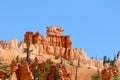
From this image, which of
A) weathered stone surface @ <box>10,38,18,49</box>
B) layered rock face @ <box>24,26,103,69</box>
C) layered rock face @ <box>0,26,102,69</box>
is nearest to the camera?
weathered stone surface @ <box>10,38,18,49</box>

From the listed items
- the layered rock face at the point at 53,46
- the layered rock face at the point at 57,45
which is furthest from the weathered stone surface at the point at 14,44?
the layered rock face at the point at 57,45

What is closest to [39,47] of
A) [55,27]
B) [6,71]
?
[55,27]

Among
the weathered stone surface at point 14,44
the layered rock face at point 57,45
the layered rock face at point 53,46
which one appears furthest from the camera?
the layered rock face at point 57,45

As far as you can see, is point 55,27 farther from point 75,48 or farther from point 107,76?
point 107,76

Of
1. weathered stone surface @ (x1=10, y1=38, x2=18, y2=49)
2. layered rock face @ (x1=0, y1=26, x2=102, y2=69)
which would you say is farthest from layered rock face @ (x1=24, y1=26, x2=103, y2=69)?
weathered stone surface @ (x1=10, y1=38, x2=18, y2=49)

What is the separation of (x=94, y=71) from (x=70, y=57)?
23437 mm

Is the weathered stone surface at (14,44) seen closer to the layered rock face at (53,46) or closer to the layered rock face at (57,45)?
the layered rock face at (53,46)

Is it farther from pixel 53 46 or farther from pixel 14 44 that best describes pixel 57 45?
pixel 14 44

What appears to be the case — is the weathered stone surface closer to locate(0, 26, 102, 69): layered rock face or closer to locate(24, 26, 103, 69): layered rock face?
locate(0, 26, 102, 69): layered rock face

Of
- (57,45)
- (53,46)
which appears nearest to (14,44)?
(53,46)

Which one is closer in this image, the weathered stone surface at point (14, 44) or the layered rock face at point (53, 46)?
the weathered stone surface at point (14, 44)

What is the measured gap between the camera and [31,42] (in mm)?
158750

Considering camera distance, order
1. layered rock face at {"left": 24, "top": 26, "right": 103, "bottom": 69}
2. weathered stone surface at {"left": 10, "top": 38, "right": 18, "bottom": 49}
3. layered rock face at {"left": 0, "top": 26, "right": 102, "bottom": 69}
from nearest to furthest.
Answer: weathered stone surface at {"left": 10, "top": 38, "right": 18, "bottom": 49}, layered rock face at {"left": 0, "top": 26, "right": 102, "bottom": 69}, layered rock face at {"left": 24, "top": 26, "right": 103, "bottom": 69}

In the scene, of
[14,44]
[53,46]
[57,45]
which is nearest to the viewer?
[14,44]
